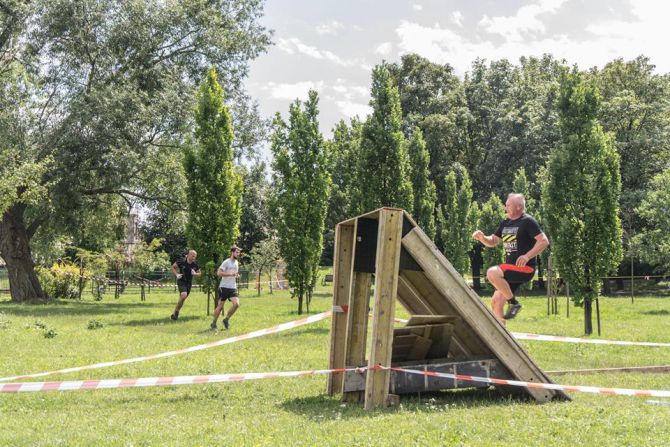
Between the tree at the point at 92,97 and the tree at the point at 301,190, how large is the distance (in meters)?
8.30

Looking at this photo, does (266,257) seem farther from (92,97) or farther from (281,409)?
(281,409)

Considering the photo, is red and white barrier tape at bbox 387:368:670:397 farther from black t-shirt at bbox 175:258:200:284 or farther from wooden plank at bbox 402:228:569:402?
black t-shirt at bbox 175:258:200:284

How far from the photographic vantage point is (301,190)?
21766mm

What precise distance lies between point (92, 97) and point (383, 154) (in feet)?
44.4

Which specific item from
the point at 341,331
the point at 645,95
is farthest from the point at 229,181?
the point at 645,95

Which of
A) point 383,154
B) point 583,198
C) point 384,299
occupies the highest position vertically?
point 383,154

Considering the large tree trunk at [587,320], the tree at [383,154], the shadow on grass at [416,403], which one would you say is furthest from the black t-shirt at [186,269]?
the shadow on grass at [416,403]

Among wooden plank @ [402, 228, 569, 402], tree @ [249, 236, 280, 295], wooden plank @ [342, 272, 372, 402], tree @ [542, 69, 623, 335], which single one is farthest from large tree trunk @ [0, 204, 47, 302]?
wooden plank @ [402, 228, 569, 402]

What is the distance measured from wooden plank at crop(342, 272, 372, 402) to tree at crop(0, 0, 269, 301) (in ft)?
67.2

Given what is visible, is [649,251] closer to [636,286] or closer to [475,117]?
[636,286]

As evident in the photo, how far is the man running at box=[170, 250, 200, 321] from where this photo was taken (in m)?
19.1

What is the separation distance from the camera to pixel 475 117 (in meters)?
54.7

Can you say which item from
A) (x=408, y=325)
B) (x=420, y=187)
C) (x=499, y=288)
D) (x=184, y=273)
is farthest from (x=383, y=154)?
(x=408, y=325)

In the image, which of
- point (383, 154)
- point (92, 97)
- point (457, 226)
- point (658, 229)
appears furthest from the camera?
point (457, 226)
